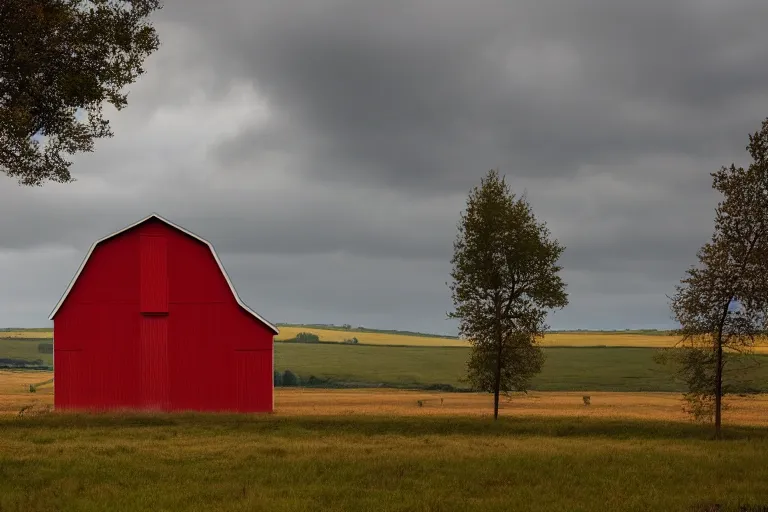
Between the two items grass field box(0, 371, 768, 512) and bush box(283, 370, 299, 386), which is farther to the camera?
bush box(283, 370, 299, 386)

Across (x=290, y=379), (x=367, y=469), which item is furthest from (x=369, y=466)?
(x=290, y=379)

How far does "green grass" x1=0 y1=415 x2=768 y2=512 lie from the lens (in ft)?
53.1

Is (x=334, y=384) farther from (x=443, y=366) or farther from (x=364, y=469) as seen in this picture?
(x=364, y=469)

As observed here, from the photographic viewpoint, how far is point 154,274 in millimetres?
41562

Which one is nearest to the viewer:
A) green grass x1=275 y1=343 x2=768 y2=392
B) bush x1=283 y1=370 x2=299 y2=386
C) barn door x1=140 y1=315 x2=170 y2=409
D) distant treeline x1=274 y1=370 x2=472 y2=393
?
barn door x1=140 y1=315 x2=170 y2=409

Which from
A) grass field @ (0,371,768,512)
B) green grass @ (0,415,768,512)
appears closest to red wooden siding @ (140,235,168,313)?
grass field @ (0,371,768,512)

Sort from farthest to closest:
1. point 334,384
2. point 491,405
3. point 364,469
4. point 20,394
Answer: point 334,384 < point 20,394 < point 491,405 < point 364,469

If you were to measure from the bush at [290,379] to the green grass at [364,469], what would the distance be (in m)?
64.8

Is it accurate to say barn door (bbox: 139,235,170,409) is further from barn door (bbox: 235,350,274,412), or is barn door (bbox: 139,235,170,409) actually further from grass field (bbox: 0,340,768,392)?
grass field (bbox: 0,340,768,392)

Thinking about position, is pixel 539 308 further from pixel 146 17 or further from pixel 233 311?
pixel 146 17

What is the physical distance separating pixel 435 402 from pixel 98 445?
132ft

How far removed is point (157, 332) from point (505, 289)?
57.8 ft

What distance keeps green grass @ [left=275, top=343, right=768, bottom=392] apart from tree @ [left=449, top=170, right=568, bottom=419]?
4982 cm

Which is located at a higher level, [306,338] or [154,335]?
[154,335]
